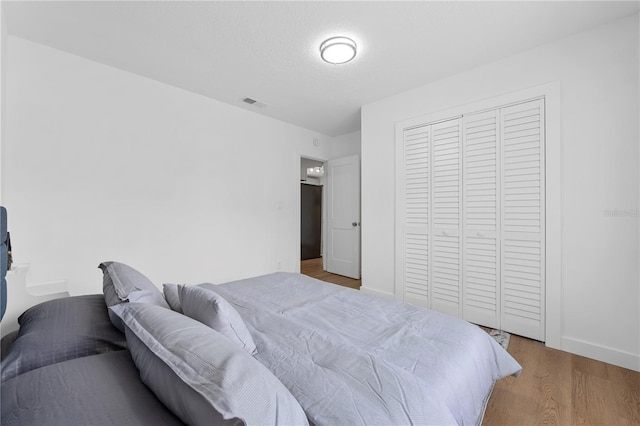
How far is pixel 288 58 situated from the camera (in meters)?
2.56

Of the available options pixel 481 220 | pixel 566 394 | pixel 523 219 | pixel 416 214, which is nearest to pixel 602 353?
pixel 566 394

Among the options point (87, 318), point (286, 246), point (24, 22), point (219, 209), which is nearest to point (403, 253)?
point (286, 246)

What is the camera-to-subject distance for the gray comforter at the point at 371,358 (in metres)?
0.84

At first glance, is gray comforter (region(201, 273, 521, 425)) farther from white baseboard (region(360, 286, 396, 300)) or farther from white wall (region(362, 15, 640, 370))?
white baseboard (region(360, 286, 396, 300))

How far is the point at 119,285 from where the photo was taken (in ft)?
4.23

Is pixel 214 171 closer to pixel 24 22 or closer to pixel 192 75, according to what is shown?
pixel 192 75

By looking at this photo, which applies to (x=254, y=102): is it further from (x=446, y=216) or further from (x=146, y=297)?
(x=146, y=297)

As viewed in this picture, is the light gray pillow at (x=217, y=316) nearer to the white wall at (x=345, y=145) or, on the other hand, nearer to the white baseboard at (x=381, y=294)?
the white baseboard at (x=381, y=294)

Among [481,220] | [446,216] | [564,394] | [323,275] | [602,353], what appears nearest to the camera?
[564,394]

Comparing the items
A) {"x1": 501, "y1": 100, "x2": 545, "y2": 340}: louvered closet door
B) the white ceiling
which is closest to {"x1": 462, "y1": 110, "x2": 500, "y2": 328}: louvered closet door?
{"x1": 501, "y1": 100, "x2": 545, "y2": 340}: louvered closet door

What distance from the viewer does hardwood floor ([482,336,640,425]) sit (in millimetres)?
1533

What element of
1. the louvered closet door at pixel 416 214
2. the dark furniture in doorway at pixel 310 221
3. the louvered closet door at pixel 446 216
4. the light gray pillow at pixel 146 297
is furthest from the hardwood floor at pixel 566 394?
the dark furniture in doorway at pixel 310 221

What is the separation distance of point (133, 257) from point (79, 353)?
7.00 ft

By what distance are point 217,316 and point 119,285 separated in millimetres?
587
